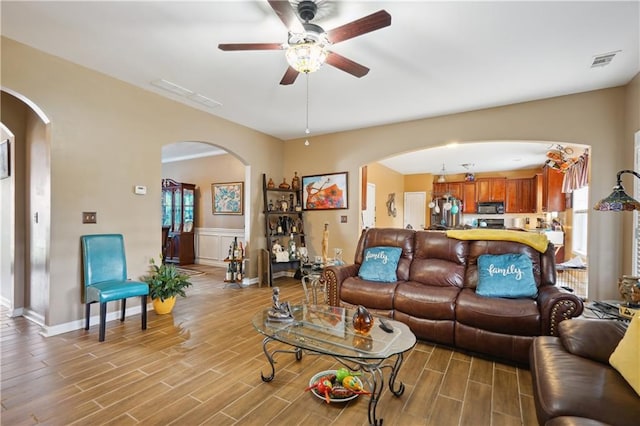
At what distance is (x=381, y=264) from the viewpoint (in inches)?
137

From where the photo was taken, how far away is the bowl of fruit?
1.99 metres

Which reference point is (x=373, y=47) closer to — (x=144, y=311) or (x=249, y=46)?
(x=249, y=46)

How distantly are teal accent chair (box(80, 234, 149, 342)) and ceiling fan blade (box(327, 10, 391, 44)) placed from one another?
10.2 feet

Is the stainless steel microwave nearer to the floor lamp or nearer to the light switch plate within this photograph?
the floor lamp

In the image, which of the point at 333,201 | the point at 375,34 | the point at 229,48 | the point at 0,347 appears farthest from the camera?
the point at 333,201

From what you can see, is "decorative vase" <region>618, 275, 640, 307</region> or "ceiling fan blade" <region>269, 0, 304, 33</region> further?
"decorative vase" <region>618, 275, 640, 307</region>

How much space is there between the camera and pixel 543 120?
388 centimetres

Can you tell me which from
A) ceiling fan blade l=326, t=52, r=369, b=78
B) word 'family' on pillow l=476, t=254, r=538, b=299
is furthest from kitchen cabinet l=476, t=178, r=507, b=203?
ceiling fan blade l=326, t=52, r=369, b=78

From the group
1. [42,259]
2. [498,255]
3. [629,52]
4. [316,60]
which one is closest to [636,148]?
[629,52]

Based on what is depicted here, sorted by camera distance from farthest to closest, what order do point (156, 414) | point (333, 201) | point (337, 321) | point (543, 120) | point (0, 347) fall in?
point (333, 201) → point (543, 120) → point (0, 347) → point (337, 321) → point (156, 414)

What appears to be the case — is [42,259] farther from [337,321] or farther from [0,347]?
[337,321]

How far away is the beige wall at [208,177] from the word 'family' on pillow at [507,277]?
5.44 m

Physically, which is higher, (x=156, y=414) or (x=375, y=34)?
(x=375, y=34)

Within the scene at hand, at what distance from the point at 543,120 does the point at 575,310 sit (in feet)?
8.86
